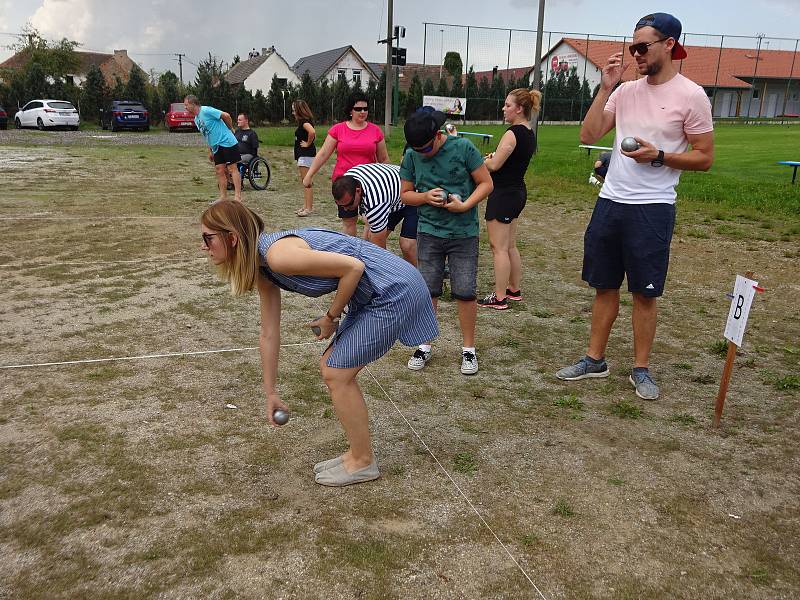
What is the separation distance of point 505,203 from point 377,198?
109 centimetres

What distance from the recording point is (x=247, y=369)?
4340mm

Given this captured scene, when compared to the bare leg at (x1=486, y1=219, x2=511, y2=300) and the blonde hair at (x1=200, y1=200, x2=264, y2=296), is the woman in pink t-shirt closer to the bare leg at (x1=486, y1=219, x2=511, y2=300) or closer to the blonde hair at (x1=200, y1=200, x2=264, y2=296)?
the bare leg at (x1=486, y1=219, x2=511, y2=300)

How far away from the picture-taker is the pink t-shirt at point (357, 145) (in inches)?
253

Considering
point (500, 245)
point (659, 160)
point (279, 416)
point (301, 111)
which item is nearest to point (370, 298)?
point (279, 416)

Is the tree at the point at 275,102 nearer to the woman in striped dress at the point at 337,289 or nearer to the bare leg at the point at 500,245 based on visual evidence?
the bare leg at the point at 500,245

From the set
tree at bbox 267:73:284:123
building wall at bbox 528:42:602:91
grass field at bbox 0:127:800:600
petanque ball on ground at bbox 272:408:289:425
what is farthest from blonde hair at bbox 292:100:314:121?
building wall at bbox 528:42:602:91

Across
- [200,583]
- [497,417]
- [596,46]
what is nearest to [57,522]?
[200,583]

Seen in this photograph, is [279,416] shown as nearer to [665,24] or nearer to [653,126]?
[653,126]

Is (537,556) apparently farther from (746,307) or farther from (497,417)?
(746,307)

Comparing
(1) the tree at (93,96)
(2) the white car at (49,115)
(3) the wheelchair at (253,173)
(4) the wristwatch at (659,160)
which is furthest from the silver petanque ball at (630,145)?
(1) the tree at (93,96)

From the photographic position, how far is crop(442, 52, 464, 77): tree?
40656mm

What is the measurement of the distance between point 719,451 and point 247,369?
2.80m

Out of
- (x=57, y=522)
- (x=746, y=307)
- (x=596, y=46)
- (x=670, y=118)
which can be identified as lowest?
(x=57, y=522)

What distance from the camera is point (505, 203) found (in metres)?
5.36
